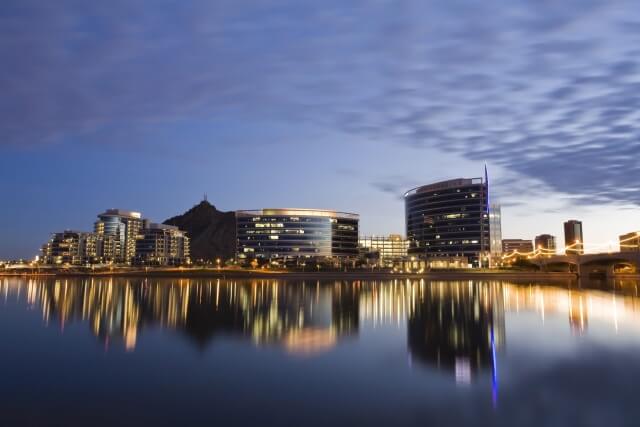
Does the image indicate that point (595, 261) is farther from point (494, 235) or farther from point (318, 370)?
point (318, 370)

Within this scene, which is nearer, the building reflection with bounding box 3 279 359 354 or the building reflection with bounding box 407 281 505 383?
the building reflection with bounding box 407 281 505 383

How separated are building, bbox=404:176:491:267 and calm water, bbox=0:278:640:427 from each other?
144 m

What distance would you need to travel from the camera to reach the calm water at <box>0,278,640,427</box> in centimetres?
1429

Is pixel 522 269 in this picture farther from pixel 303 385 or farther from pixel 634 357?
pixel 303 385

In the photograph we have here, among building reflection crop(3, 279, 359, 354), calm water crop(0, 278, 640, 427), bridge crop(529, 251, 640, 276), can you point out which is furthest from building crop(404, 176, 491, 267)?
calm water crop(0, 278, 640, 427)

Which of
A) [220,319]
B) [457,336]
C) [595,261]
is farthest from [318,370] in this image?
[595,261]

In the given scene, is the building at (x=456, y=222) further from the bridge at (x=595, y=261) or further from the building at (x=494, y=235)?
the bridge at (x=595, y=261)

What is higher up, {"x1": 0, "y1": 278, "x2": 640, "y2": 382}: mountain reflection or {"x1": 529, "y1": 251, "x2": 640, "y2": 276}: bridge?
{"x1": 529, "y1": 251, "x2": 640, "y2": 276}: bridge

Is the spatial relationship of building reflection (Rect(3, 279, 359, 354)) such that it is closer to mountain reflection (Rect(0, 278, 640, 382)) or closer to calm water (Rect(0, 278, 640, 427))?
mountain reflection (Rect(0, 278, 640, 382))

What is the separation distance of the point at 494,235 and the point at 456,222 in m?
14.5

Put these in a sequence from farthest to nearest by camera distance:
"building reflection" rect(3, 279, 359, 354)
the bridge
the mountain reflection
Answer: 1. the bridge
2. "building reflection" rect(3, 279, 359, 354)
3. the mountain reflection

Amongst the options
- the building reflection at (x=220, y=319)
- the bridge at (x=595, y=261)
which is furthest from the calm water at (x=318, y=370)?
the bridge at (x=595, y=261)

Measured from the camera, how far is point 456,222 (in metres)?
184

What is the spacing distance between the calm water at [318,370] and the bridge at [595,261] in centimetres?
8343
